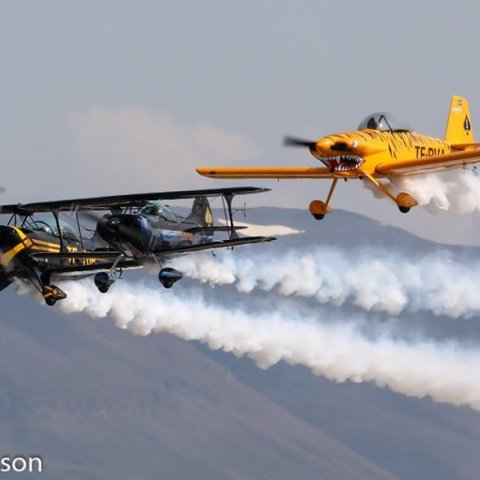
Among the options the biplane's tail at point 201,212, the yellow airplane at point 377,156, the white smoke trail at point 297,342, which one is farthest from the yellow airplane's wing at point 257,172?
the white smoke trail at point 297,342

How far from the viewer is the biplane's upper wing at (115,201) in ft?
183

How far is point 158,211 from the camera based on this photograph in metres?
55.5

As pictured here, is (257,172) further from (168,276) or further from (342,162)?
(342,162)

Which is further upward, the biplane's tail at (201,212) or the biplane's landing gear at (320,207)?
the biplane's tail at (201,212)

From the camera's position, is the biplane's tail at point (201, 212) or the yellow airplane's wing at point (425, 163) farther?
the biplane's tail at point (201, 212)

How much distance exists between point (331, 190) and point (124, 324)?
12984 mm

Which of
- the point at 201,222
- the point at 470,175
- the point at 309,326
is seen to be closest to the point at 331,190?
the point at 470,175

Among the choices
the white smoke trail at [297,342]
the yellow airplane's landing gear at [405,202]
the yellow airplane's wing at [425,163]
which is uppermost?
the yellow airplane's wing at [425,163]

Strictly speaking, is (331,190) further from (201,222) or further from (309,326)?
(309,326)

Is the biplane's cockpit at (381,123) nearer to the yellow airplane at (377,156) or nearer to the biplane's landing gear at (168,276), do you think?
the yellow airplane at (377,156)

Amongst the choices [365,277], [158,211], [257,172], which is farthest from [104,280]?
[365,277]

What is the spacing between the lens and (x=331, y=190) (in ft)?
166

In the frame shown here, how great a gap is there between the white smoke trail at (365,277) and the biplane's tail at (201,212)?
128 centimetres

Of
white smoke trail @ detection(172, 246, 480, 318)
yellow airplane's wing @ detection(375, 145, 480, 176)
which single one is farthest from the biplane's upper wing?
yellow airplane's wing @ detection(375, 145, 480, 176)
